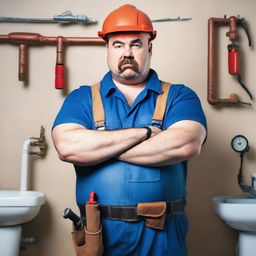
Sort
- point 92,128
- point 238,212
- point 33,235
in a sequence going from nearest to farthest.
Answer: point 92,128
point 238,212
point 33,235

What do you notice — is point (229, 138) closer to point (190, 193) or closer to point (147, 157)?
point (190, 193)

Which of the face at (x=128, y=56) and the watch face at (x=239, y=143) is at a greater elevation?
the face at (x=128, y=56)

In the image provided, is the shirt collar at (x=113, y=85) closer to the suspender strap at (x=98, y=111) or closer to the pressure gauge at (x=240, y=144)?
the suspender strap at (x=98, y=111)

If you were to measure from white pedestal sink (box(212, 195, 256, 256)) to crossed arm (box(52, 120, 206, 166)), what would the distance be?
2.33 ft

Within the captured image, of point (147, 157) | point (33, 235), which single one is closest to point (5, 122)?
point (33, 235)

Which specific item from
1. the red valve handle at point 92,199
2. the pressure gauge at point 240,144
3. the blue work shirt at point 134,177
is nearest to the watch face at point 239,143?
the pressure gauge at point 240,144

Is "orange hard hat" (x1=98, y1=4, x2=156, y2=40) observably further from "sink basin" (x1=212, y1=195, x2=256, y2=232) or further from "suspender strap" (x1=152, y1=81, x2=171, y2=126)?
"sink basin" (x1=212, y1=195, x2=256, y2=232)

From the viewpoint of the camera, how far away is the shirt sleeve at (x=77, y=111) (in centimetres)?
173

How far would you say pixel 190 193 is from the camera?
279 cm

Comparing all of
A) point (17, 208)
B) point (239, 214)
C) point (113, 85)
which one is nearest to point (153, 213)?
point (113, 85)

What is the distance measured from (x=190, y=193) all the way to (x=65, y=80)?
3.70 ft

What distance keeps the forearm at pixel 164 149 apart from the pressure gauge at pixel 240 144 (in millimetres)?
1107

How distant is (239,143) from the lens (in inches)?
105

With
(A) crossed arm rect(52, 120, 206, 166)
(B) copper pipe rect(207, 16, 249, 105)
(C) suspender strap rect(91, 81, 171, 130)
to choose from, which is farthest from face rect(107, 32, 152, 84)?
(B) copper pipe rect(207, 16, 249, 105)
